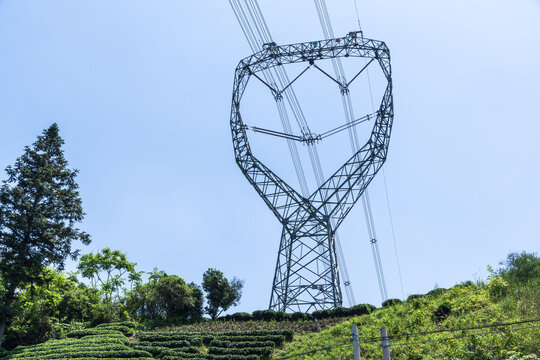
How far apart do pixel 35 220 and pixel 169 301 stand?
36.7 ft

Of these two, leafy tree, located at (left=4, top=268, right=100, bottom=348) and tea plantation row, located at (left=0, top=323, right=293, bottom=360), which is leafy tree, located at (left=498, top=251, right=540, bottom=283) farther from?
leafy tree, located at (left=4, top=268, right=100, bottom=348)

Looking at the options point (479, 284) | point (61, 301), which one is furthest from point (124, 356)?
point (479, 284)

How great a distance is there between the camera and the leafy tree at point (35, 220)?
26719 millimetres

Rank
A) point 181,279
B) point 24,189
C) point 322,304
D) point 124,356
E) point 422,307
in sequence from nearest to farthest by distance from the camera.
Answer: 1. point 422,307
2. point 124,356
3. point 24,189
4. point 322,304
5. point 181,279

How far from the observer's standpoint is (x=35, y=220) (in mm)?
27422

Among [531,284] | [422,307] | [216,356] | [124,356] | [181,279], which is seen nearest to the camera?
[531,284]

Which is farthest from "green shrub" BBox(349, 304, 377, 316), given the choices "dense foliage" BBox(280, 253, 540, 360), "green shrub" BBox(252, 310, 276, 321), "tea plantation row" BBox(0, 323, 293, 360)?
"tea plantation row" BBox(0, 323, 293, 360)

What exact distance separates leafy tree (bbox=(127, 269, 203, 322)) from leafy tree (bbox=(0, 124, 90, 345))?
7.54 m

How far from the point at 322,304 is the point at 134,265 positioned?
18182 mm

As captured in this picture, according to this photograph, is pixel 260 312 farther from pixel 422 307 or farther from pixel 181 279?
pixel 422 307

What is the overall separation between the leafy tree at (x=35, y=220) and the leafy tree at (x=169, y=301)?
297 inches

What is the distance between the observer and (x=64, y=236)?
2848 cm

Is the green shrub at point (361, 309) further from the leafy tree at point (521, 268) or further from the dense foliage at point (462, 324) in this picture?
the leafy tree at point (521, 268)

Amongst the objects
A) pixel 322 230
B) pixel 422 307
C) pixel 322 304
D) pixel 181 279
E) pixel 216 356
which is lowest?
pixel 216 356
